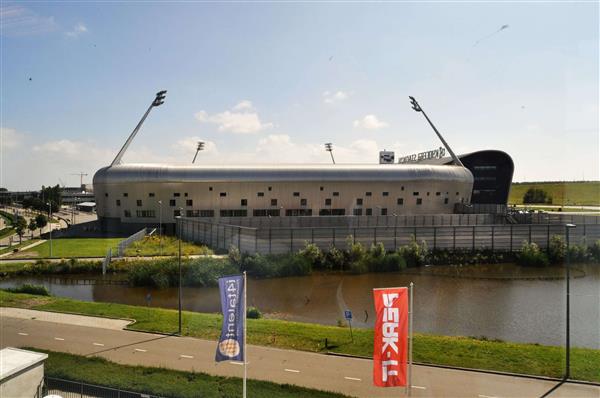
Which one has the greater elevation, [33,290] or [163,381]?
[163,381]

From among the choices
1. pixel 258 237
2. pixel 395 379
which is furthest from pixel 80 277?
pixel 395 379

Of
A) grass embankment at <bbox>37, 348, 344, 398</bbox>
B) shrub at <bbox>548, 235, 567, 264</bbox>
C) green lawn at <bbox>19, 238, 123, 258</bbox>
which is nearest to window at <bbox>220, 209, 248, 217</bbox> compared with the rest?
green lawn at <bbox>19, 238, 123, 258</bbox>

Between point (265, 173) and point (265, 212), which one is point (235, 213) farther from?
point (265, 173)

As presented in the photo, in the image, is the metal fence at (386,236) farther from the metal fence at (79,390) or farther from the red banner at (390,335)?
the red banner at (390,335)

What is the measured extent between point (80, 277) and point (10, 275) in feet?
13.9

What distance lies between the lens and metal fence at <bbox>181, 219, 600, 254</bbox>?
93.4 feet

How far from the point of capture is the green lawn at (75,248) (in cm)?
3044

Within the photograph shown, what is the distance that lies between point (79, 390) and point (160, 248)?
77.1 ft

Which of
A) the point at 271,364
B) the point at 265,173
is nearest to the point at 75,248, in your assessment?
the point at 265,173

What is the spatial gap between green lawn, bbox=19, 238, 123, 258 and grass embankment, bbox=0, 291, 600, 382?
1511cm

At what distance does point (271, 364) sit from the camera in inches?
451

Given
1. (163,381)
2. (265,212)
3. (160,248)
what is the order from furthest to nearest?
(265,212)
(160,248)
(163,381)

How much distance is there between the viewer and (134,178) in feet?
138

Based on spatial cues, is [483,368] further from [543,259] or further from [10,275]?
[10,275]
